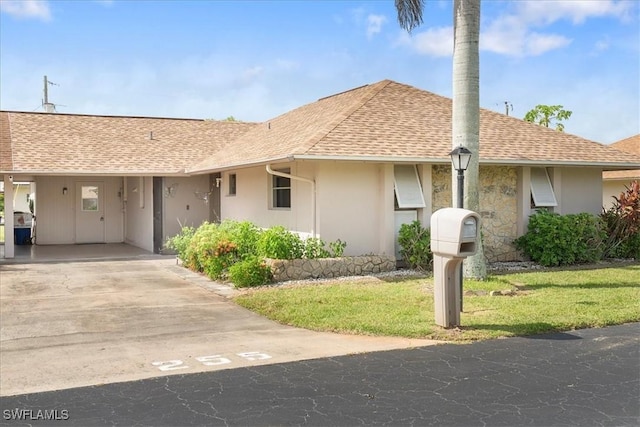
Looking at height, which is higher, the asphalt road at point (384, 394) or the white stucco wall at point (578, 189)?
the white stucco wall at point (578, 189)

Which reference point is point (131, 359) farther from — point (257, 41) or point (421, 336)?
point (257, 41)

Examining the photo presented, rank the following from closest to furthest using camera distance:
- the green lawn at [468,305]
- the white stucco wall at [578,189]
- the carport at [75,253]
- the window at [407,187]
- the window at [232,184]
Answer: the green lawn at [468,305], the window at [407,187], the white stucco wall at [578,189], the carport at [75,253], the window at [232,184]

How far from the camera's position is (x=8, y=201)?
60.1ft

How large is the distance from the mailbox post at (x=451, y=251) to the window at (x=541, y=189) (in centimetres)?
849

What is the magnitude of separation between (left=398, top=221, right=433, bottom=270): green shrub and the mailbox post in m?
5.49

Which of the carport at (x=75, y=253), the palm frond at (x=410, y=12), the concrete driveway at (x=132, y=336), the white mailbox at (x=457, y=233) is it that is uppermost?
the palm frond at (x=410, y=12)

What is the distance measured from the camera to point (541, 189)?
16.6 m

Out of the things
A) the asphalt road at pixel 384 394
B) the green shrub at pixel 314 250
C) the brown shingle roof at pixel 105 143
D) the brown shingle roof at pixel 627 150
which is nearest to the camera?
the asphalt road at pixel 384 394

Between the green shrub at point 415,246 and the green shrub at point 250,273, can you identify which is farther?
the green shrub at point 415,246

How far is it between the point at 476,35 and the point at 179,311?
7674 mm

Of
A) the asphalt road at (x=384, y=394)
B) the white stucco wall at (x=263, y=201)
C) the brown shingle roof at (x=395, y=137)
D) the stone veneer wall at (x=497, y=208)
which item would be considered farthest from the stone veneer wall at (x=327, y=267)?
the asphalt road at (x=384, y=394)

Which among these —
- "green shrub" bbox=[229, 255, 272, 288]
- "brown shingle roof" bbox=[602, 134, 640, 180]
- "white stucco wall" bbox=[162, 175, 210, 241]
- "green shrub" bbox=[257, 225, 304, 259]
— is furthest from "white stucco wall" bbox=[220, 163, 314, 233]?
"brown shingle roof" bbox=[602, 134, 640, 180]

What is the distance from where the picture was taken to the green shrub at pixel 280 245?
13.5 metres

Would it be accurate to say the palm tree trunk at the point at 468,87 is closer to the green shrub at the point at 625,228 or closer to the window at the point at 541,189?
the window at the point at 541,189
